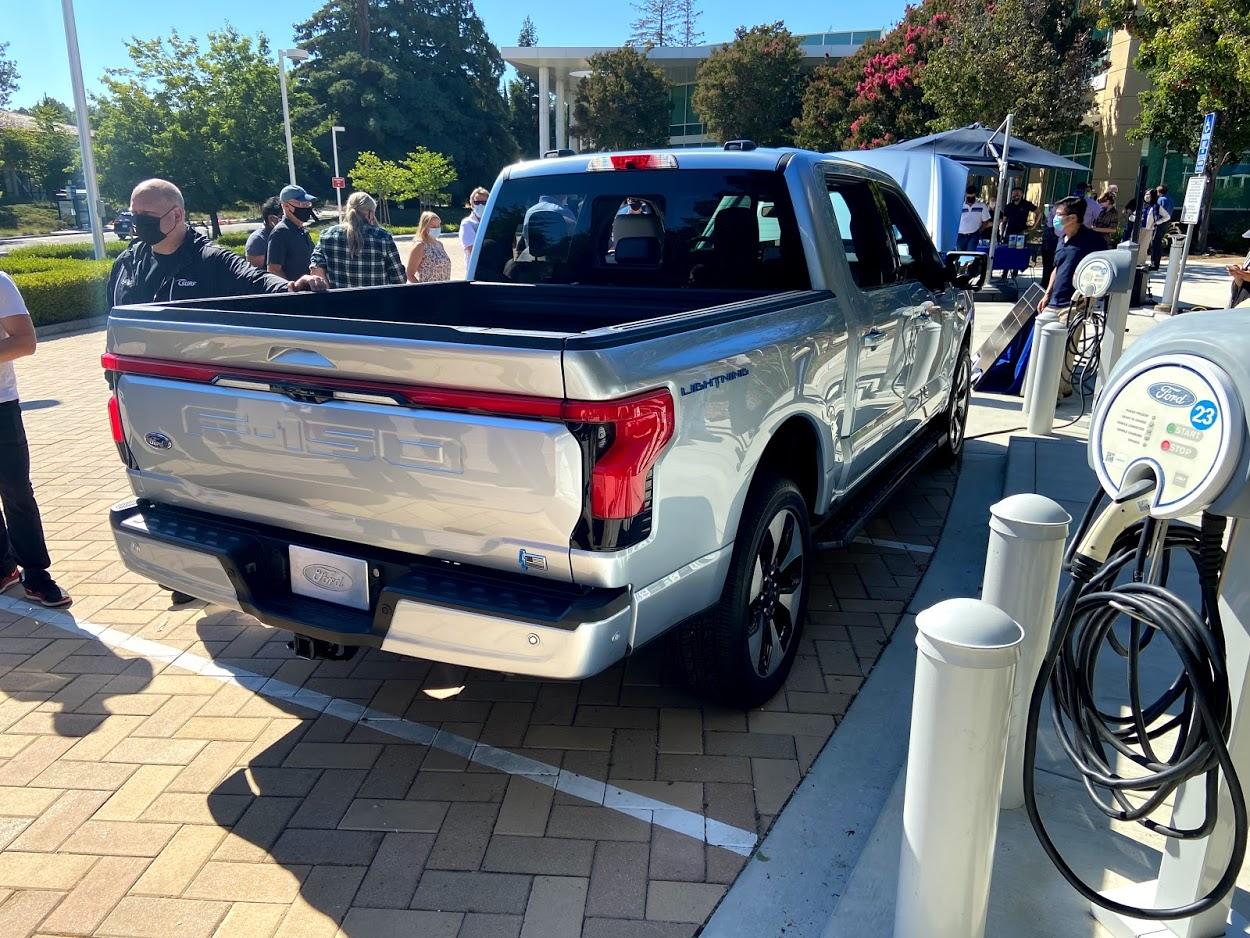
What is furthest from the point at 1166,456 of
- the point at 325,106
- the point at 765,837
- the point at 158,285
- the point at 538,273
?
the point at 325,106

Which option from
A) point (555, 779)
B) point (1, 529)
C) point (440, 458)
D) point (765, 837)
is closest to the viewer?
point (440, 458)

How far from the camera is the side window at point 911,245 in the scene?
199 inches

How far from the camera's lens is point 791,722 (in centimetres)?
340

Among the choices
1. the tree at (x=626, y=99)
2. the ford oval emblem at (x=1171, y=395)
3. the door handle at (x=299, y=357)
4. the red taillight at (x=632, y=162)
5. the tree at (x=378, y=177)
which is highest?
the tree at (x=626, y=99)

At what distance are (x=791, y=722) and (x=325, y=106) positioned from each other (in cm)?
7039

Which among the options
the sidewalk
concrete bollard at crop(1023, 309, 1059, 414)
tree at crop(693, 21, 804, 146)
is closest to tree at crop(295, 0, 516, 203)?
tree at crop(693, 21, 804, 146)

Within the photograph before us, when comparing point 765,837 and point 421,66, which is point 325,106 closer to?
point 421,66

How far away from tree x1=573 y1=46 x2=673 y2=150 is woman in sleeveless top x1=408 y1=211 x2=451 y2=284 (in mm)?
40686

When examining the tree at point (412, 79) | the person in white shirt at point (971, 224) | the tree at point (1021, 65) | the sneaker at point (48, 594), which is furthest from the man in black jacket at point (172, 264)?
the tree at point (412, 79)

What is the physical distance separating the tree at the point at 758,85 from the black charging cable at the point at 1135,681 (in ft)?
136

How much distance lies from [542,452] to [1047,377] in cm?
596

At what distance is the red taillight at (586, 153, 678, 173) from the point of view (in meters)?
4.17

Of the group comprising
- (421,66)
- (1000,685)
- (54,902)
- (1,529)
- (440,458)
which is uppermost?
(421,66)

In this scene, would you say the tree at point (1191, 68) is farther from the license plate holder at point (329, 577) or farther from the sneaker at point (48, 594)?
the sneaker at point (48, 594)
